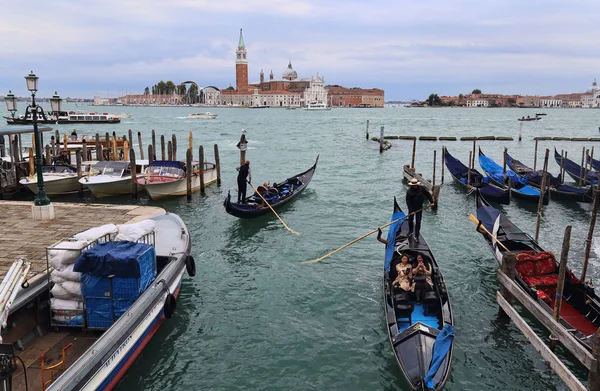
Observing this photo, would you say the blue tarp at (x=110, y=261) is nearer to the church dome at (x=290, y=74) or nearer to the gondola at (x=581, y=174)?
the gondola at (x=581, y=174)

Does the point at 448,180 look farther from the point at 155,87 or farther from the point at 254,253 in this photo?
the point at 155,87

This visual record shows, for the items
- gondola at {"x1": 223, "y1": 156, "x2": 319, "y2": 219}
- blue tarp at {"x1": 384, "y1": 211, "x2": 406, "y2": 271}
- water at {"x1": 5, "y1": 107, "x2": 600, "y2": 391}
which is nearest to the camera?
water at {"x1": 5, "y1": 107, "x2": 600, "y2": 391}

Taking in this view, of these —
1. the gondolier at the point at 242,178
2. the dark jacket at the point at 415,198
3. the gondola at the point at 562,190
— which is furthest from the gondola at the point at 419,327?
the gondola at the point at 562,190

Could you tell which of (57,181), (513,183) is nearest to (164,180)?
(57,181)

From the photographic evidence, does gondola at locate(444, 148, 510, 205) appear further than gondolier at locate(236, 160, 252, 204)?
Yes

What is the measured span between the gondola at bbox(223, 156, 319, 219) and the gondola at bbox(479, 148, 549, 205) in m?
7.44

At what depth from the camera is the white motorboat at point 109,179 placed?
1647cm

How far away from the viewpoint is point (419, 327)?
6.47 m

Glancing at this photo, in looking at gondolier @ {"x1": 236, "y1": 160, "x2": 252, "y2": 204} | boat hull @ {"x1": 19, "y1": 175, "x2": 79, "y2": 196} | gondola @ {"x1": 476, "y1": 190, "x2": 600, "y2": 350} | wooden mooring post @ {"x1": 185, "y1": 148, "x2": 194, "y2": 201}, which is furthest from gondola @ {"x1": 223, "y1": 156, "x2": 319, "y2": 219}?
gondola @ {"x1": 476, "y1": 190, "x2": 600, "y2": 350}

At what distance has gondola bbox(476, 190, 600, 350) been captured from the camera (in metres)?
6.84

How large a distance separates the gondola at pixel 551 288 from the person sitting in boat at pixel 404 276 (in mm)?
1726

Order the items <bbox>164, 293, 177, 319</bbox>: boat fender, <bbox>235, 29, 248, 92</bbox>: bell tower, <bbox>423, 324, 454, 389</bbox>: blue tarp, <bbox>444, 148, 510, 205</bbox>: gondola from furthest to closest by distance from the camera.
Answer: <bbox>235, 29, 248, 92</bbox>: bell tower, <bbox>444, 148, 510, 205</bbox>: gondola, <bbox>164, 293, 177, 319</bbox>: boat fender, <bbox>423, 324, 454, 389</bbox>: blue tarp

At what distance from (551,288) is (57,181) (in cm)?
1511

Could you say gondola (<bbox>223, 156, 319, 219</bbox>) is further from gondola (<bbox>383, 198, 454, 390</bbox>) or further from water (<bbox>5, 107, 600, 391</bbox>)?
gondola (<bbox>383, 198, 454, 390</bbox>)
